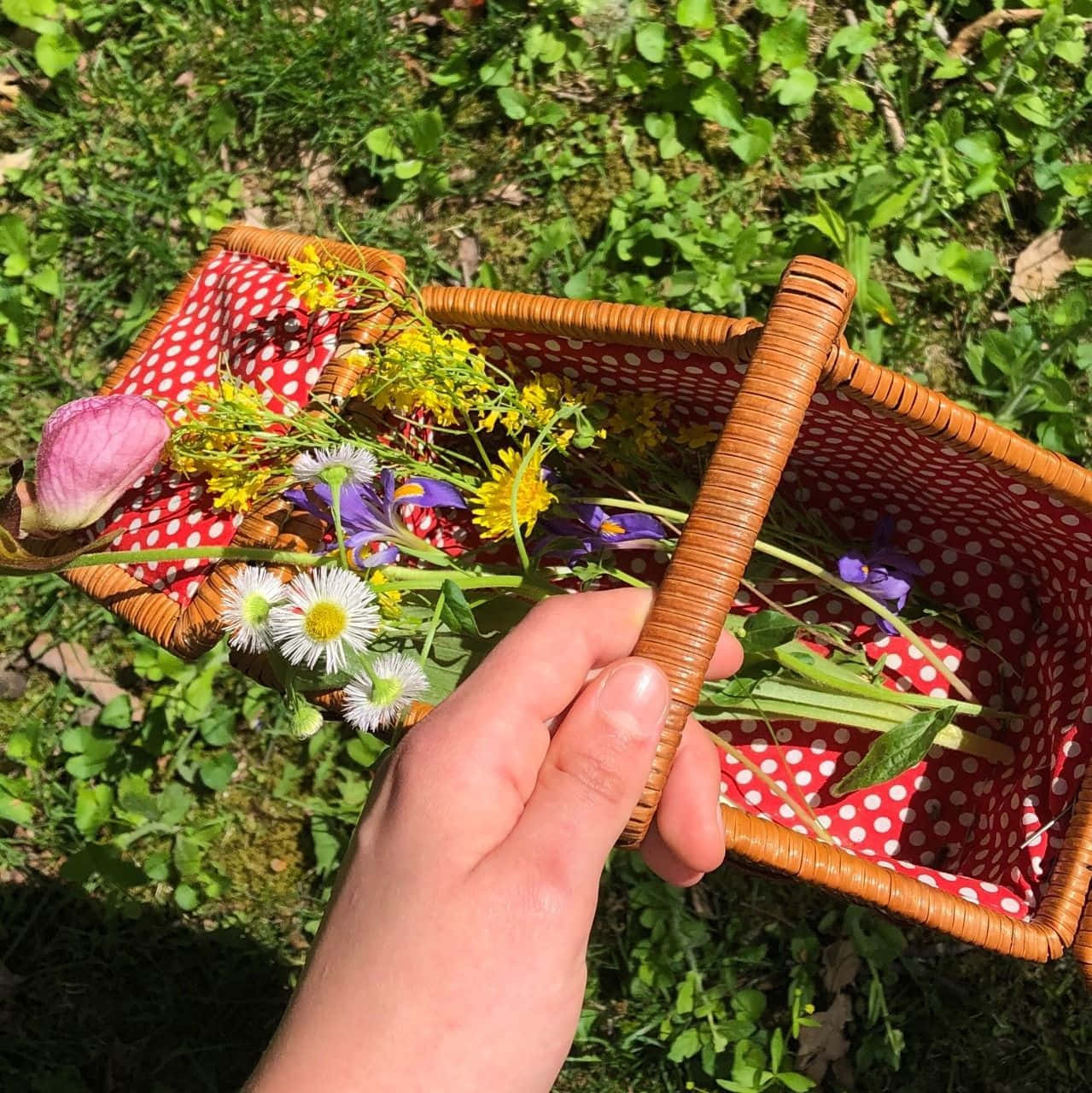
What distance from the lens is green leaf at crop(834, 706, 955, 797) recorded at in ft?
3.01

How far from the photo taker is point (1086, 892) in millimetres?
914

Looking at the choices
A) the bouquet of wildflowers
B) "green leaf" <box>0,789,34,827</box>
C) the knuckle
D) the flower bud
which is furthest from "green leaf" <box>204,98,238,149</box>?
the knuckle

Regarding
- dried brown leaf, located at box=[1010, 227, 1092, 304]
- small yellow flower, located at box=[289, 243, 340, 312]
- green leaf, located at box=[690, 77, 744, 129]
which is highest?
small yellow flower, located at box=[289, 243, 340, 312]

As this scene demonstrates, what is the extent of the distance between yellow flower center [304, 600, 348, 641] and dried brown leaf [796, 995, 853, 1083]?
0.99 metres

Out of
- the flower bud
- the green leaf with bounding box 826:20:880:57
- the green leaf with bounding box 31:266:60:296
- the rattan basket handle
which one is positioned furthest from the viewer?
the green leaf with bounding box 31:266:60:296

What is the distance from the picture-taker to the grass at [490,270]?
142cm

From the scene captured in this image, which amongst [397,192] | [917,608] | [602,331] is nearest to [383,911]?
[602,331]

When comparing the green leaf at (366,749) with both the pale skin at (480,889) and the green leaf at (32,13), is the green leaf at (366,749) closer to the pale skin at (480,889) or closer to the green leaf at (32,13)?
the pale skin at (480,889)

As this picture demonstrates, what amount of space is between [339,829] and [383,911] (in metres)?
0.91

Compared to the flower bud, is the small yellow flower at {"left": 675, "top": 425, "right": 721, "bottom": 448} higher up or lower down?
lower down

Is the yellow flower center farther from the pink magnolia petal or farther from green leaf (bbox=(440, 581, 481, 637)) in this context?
the pink magnolia petal

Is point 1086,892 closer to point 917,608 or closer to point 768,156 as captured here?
point 917,608

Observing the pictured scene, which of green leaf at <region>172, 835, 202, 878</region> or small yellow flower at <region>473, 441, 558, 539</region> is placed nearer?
small yellow flower at <region>473, 441, 558, 539</region>

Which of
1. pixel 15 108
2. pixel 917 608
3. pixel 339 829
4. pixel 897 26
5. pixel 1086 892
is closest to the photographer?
pixel 1086 892
